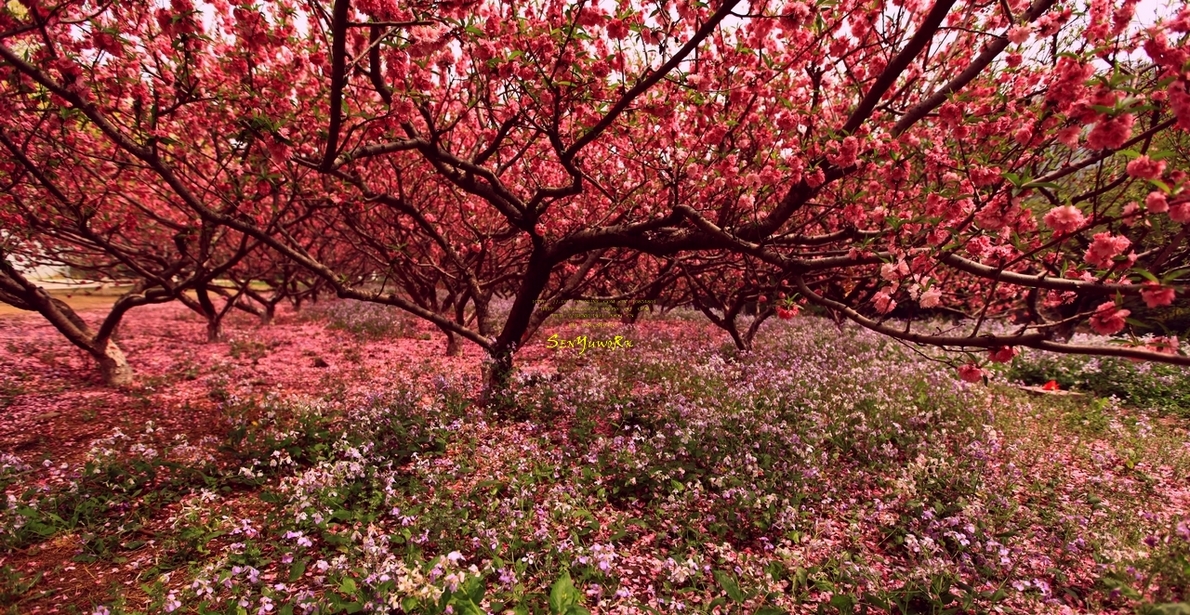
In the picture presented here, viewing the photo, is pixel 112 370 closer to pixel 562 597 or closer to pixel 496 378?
pixel 496 378

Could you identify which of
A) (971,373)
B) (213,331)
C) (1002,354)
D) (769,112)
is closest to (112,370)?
(213,331)

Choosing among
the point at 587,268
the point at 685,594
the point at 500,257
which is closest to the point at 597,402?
the point at 587,268

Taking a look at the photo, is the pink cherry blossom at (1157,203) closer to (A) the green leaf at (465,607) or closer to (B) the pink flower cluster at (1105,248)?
(B) the pink flower cluster at (1105,248)

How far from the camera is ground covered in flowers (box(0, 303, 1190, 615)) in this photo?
3.63 metres

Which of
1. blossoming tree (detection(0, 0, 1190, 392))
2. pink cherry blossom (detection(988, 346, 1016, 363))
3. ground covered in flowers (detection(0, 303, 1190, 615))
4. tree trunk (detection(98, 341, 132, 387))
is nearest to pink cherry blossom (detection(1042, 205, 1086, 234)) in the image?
blossoming tree (detection(0, 0, 1190, 392))

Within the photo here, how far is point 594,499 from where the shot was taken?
15.8 feet

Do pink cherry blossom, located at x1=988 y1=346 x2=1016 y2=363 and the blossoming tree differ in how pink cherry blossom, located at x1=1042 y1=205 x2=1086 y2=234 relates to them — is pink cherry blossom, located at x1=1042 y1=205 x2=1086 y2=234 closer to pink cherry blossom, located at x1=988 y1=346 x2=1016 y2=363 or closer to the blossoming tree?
the blossoming tree

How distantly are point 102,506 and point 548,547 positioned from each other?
4.24m

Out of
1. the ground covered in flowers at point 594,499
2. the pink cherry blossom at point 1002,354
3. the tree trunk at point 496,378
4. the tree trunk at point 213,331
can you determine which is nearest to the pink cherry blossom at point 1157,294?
the pink cherry blossom at point 1002,354

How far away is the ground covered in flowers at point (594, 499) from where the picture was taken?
143 inches

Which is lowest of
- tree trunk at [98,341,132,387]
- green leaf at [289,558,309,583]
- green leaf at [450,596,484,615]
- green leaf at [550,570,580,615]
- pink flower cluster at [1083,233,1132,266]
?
tree trunk at [98,341,132,387]

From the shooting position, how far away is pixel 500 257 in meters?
13.8

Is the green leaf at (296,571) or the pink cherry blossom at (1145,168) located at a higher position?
the pink cherry blossom at (1145,168)

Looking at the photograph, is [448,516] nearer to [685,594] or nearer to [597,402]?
[685,594]
